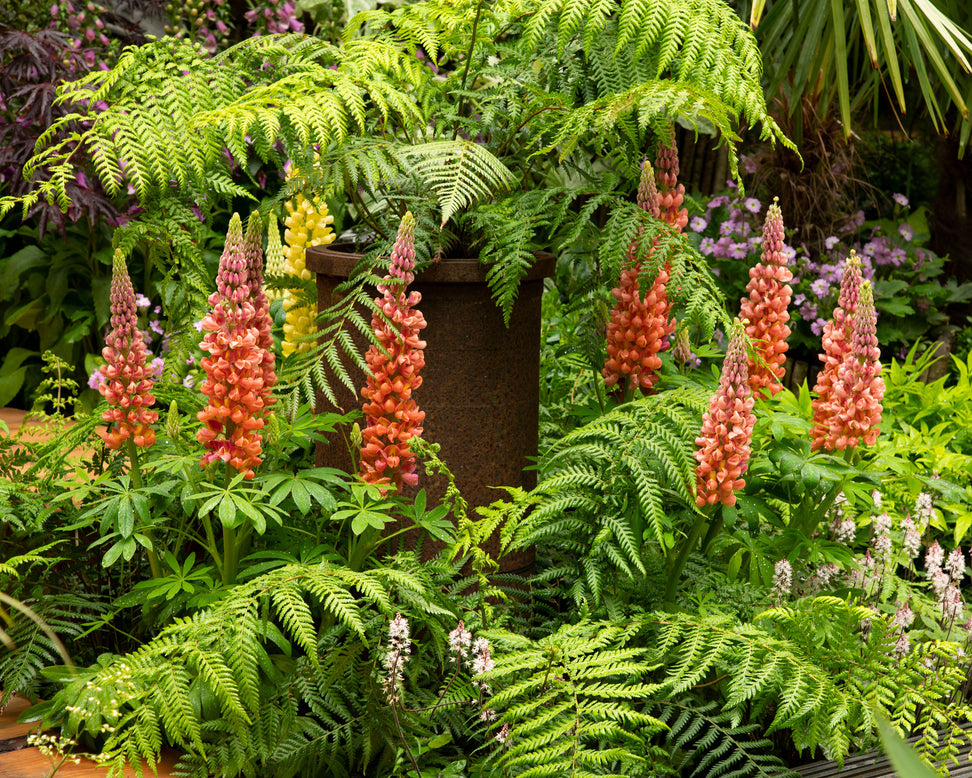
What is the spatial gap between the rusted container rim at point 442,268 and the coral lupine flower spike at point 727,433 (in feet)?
1.97

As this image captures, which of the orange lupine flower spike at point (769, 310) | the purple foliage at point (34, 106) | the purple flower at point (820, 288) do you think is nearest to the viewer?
the orange lupine flower spike at point (769, 310)

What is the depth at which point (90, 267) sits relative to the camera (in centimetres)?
494

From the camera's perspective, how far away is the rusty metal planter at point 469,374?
8.32 ft

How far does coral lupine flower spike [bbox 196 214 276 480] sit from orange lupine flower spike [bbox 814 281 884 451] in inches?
57.8

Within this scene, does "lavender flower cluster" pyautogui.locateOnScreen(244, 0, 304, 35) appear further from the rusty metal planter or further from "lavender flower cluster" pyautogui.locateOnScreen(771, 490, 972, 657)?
"lavender flower cluster" pyautogui.locateOnScreen(771, 490, 972, 657)

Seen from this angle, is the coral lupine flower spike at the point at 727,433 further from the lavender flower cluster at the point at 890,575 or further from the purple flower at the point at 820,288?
the purple flower at the point at 820,288

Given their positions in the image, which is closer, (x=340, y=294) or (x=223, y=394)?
(x=223, y=394)

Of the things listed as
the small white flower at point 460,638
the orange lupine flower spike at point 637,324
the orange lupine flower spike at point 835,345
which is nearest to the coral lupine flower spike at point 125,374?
the small white flower at point 460,638

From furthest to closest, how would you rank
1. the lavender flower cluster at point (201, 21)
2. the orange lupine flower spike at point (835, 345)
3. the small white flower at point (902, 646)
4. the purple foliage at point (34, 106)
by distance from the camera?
the lavender flower cluster at point (201, 21), the purple foliage at point (34, 106), the orange lupine flower spike at point (835, 345), the small white flower at point (902, 646)

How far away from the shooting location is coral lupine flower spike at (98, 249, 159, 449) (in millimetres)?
2211

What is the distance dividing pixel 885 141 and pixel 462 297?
5447mm

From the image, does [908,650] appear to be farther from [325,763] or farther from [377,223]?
[377,223]

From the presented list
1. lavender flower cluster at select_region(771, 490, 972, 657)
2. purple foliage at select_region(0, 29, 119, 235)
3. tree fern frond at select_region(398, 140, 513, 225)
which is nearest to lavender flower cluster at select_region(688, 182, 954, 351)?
lavender flower cluster at select_region(771, 490, 972, 657)

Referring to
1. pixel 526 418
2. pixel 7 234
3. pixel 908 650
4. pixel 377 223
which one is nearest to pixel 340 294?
pixel 377 223
